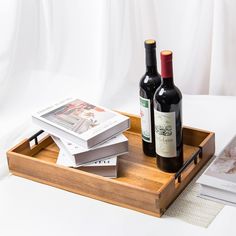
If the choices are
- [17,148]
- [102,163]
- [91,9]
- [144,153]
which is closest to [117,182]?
[102,163]

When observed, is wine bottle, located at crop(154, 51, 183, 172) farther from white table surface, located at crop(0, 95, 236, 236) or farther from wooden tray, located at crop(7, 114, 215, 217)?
white table surface, located at crop(0, 95, 236, 236)

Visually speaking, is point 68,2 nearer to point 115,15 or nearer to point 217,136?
point 115,15

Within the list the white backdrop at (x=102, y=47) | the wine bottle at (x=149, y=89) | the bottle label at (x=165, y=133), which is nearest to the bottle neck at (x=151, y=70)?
the wine bottle at (x=149, y=89)

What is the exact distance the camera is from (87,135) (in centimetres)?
161

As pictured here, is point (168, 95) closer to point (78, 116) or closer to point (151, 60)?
point (151, 60)

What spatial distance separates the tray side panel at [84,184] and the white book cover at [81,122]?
0.29 feet

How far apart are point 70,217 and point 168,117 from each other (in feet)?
1.10

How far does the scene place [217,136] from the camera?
1836 millimetres

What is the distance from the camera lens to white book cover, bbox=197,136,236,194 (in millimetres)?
1480

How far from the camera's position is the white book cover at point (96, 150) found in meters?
1.59

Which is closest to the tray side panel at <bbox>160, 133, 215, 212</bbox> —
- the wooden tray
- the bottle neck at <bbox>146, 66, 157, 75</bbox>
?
the wooden tray

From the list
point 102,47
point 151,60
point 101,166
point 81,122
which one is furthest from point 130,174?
point 102,47

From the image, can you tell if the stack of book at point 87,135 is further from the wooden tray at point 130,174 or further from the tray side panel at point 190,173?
the tray side panel at point 190,173

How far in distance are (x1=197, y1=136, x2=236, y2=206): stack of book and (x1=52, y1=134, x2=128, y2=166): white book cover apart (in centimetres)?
24
